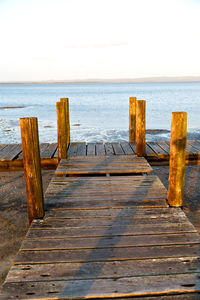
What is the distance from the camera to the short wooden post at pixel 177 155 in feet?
12.9

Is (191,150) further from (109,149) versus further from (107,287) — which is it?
(107,287)

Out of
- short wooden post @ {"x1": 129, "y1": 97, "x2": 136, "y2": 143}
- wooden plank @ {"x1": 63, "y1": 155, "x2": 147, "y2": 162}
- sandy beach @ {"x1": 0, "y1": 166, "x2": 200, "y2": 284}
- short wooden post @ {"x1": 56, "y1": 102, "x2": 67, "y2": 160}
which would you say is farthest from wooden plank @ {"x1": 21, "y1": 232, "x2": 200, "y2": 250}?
short wooden post @ {"x1": 129, "y1": 97, "x2": 136, "y2": 143}

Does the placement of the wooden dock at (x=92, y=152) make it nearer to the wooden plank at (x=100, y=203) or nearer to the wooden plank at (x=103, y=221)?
the wooden plank at (x=100, y=203)

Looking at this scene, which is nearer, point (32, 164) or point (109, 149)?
point (32, 164)

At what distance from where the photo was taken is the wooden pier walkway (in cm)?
245

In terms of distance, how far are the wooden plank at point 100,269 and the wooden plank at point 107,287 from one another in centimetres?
6

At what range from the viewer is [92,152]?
298 inches

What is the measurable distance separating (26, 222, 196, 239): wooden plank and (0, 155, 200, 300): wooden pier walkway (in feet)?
0.04

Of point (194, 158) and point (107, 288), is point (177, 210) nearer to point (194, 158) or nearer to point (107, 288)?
point (107, 288)

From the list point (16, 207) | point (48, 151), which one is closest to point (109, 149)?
point (48, 151)

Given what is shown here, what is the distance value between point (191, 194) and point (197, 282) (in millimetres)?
4439

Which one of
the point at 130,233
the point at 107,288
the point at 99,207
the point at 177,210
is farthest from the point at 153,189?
the point at 107,288

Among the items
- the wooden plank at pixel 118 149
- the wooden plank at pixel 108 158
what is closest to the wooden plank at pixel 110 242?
the wooden plank at pixel 108 158

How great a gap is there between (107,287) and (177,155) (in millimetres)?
2326
